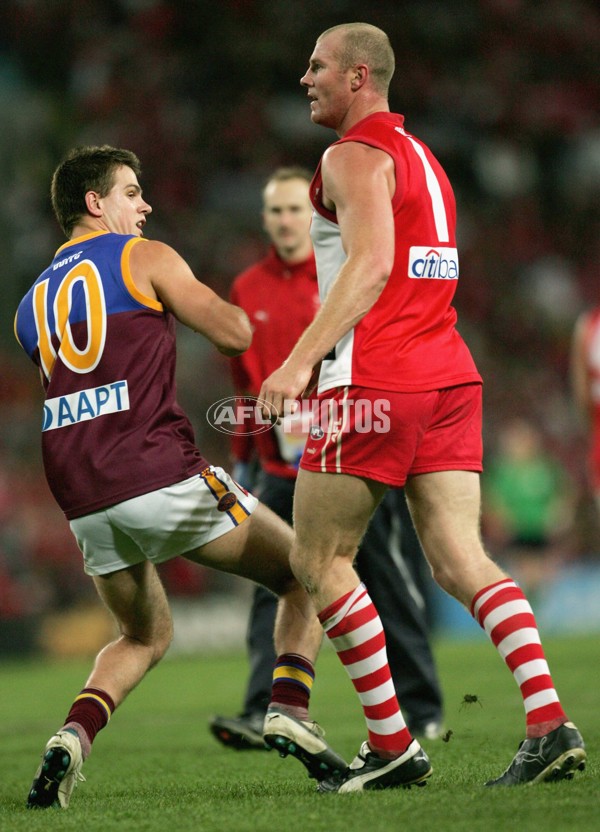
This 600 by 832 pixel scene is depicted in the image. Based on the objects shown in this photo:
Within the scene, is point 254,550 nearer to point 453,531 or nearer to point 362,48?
point 453,531

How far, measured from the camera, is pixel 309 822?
3303 mm

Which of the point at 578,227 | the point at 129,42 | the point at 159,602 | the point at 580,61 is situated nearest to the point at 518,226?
the point at 578,227

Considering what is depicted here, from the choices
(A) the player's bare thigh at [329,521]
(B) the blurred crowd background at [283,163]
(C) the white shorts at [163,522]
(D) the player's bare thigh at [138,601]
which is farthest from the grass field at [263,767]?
(B) the blurred crowd background at [283,163]

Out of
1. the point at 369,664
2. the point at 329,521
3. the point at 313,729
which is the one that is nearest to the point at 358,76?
the point at 329,521

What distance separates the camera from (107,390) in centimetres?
403

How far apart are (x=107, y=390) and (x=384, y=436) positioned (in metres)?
0.87

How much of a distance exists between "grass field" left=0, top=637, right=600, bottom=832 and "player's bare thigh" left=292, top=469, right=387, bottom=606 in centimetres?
63

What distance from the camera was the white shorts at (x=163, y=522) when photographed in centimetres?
399

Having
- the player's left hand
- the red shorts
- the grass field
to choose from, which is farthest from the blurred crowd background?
the player's left hand

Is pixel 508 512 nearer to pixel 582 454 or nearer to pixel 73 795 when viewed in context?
pixel 582 454

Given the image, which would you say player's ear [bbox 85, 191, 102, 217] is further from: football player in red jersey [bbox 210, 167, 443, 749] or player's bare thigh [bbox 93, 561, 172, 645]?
football player in red jersey [bbox 210, 167, 443, 749]

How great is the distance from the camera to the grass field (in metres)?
3.33

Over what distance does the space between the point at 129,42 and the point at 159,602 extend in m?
13.8

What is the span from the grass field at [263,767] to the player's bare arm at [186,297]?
54.2 inches
